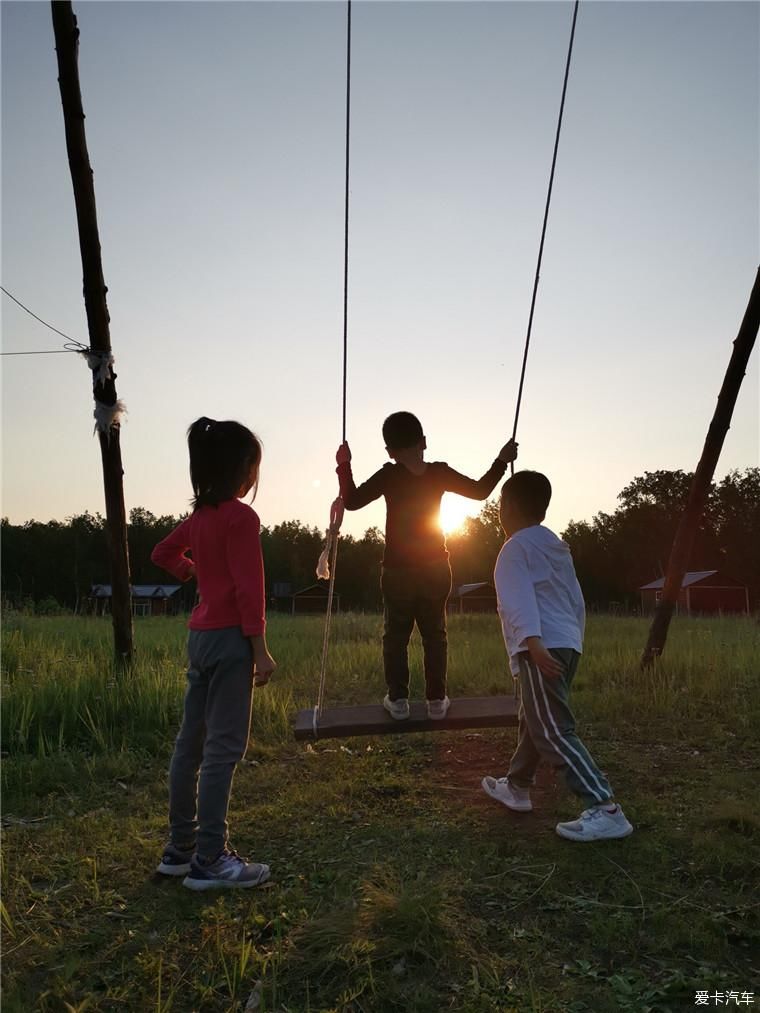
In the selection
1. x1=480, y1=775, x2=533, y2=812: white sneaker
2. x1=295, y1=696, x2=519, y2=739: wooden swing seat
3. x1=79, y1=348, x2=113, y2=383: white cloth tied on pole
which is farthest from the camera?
x1=79, y1=348, x2=113, y2=383: white cloth tied on pole

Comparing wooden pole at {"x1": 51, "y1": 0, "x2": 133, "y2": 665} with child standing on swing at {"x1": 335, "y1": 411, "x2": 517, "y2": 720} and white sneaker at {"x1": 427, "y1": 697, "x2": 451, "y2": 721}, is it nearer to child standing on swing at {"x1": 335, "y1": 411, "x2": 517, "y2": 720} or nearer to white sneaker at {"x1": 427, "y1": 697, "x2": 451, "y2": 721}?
child standing on swing at {"x1": 335, "y1": 411, "x2": 517, "y2": 720}

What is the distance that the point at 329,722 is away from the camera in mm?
4555

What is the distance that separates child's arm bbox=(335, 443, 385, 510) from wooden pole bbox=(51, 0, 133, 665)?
2.59m

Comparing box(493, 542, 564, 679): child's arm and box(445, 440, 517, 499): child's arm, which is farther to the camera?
box(445, 440, 517, 499): child's arm

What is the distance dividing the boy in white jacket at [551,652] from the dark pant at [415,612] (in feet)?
3.34

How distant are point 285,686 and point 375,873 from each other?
4.70 meters

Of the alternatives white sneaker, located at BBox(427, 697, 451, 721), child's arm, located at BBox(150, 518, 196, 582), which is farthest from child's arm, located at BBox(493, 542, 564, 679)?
child's arm, located at BBox(150, 518, 196, 582)

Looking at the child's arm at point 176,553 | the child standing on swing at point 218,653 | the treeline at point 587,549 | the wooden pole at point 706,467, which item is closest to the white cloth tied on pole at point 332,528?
the child's arm at point 176,553

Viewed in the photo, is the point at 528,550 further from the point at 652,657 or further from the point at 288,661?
the point at 288,661

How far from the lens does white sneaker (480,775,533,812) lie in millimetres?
4305

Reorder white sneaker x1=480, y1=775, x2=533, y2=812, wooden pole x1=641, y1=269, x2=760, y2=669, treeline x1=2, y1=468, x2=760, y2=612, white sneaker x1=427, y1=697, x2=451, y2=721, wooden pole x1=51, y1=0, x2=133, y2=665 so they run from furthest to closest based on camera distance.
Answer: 1. treeline x1=2, y1=468, x2=760, y2=612
2. wooden pole x1=641, y1=269, x2=760, y2=669
3. wooden pole x1=51, y1=0, x2=133, y2=665
4. white sneaker x1=427, y1=697, x2=451, y2=721
5. white sneaker x1=480, y1=775, x2=533, y2=812

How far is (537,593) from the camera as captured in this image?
155 inches

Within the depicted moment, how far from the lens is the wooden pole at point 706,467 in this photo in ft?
24.1

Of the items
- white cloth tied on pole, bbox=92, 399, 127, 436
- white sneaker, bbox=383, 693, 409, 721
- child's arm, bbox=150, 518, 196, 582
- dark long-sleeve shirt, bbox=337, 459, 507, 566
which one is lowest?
white sneaker, bbox=383, 693, 409, 721
